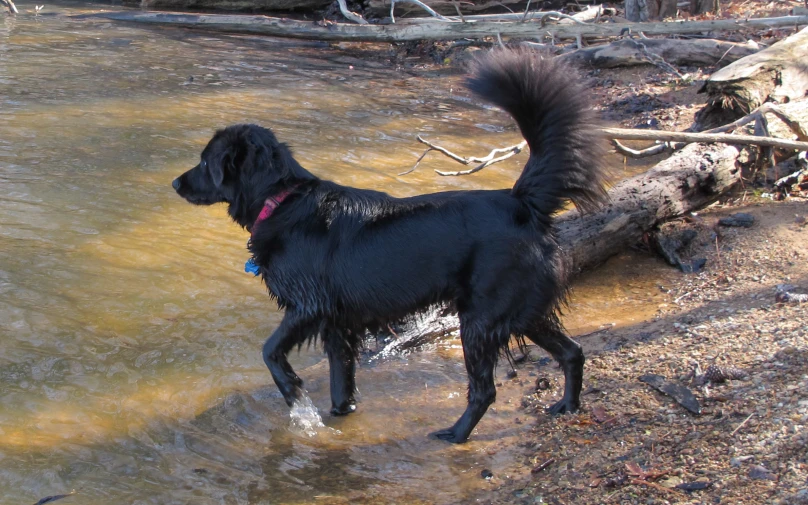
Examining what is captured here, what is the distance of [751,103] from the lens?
7.78 metres

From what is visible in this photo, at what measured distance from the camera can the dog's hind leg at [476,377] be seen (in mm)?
4219

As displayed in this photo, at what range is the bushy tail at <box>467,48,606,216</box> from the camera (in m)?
4.07

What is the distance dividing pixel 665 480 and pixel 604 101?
27.8ft

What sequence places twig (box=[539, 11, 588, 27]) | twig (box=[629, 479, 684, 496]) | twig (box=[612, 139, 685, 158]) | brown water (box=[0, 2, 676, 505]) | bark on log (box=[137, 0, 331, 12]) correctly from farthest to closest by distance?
bark on log (box=[137, 0, 331, 12]) < twig (box=[539, 11, 588, 27]) < twig (box=[612, 139, 685, 158]) < brown water (box=[0, 2, 676, 505]) < twig (box=[629, 479, 684, 496])

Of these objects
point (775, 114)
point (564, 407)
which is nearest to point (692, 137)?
point (775, 114)

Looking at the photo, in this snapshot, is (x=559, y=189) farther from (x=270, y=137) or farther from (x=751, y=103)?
(x=751, y=103)

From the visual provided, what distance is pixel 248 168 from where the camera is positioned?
15.3 feet

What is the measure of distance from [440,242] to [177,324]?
2.35 m

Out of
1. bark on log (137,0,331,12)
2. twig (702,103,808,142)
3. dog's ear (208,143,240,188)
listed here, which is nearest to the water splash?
dog's ear (208,143,240,188)

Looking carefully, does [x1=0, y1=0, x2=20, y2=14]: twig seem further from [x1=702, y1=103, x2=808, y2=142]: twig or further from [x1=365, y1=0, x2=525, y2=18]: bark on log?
[x1=702, y1=103, x2=808, y2=142]: twig

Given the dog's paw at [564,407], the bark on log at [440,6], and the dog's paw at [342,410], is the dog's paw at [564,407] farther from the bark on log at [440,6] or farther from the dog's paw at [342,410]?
the bark on log at [440,6]

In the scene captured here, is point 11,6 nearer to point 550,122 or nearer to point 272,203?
point 272,203

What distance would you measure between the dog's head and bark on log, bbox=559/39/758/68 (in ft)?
24.8

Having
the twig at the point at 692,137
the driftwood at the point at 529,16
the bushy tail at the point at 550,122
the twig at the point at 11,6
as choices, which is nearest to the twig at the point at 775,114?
the twig at the point at 692,137
